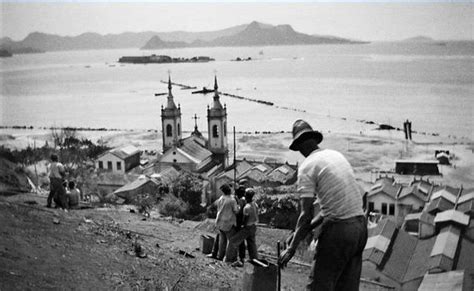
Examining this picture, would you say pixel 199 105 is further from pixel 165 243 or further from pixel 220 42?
pixel 165 243

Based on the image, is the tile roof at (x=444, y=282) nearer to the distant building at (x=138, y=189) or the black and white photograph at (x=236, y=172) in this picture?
the black and white photograph at (x=236, y=172)

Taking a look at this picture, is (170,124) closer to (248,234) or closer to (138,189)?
(138,189)

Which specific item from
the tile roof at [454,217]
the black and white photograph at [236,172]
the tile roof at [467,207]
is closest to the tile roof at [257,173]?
the black and white photograph at [236,172]

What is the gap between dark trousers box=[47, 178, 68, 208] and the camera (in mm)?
4676

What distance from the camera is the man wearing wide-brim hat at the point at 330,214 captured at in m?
1.72

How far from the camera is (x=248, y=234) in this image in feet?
11.1

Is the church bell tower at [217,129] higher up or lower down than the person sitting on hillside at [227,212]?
lower down

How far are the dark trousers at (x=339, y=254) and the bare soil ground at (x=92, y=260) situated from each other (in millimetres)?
1377

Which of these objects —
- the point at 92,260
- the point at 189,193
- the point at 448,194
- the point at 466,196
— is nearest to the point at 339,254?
the point at 92,260

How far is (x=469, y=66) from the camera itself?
8.59m

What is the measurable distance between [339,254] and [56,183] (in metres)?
3.77

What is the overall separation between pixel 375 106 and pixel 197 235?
13837 mm

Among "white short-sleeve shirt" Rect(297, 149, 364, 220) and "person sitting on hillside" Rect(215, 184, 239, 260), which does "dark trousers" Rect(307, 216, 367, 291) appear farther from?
"person sitting on hillside" Rect(215, 184, 239, 260)

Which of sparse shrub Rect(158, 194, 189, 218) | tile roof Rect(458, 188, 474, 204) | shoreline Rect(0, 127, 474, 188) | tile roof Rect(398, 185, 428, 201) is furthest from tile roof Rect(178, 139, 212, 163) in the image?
tile roof Rect(458, 188, 474, 204)
